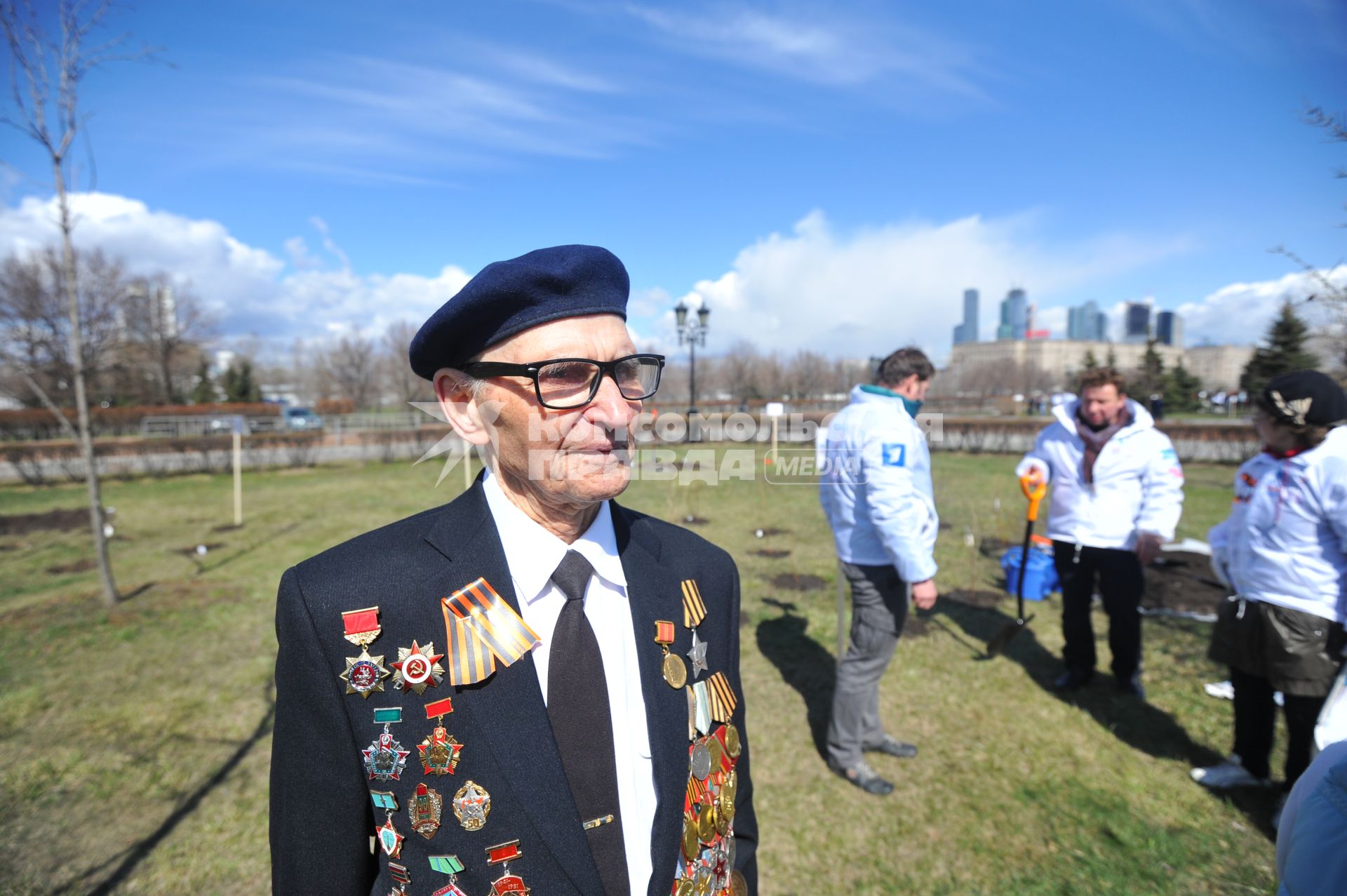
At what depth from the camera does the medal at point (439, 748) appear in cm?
124

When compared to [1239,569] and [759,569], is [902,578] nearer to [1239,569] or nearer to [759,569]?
[1239,569]

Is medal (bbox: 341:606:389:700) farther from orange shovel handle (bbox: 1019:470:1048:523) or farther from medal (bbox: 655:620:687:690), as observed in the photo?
orange shovel handle (bbox: 1019:470:1048:523)

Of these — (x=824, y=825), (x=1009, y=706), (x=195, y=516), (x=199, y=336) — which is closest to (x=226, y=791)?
(x=824, y=825)

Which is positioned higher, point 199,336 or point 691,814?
point 199,336

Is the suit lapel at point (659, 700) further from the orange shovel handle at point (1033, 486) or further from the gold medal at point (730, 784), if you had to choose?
the orange shovel handle at point (1033, 486)

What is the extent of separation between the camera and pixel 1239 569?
348 cm

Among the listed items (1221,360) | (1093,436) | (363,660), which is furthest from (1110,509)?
(1221,360)

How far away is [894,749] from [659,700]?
3.49 m

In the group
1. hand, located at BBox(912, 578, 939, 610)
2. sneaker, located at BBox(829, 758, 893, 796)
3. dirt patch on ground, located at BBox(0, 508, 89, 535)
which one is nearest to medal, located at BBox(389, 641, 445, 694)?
hand, located at BBox(912, 578, 939, 610)

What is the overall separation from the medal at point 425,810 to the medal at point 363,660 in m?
0.23

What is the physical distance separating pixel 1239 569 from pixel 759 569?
17.3ft

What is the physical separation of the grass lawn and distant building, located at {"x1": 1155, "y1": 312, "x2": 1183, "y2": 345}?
161178mm

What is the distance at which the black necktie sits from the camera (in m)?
1.25

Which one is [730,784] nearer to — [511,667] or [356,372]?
[511,667]
